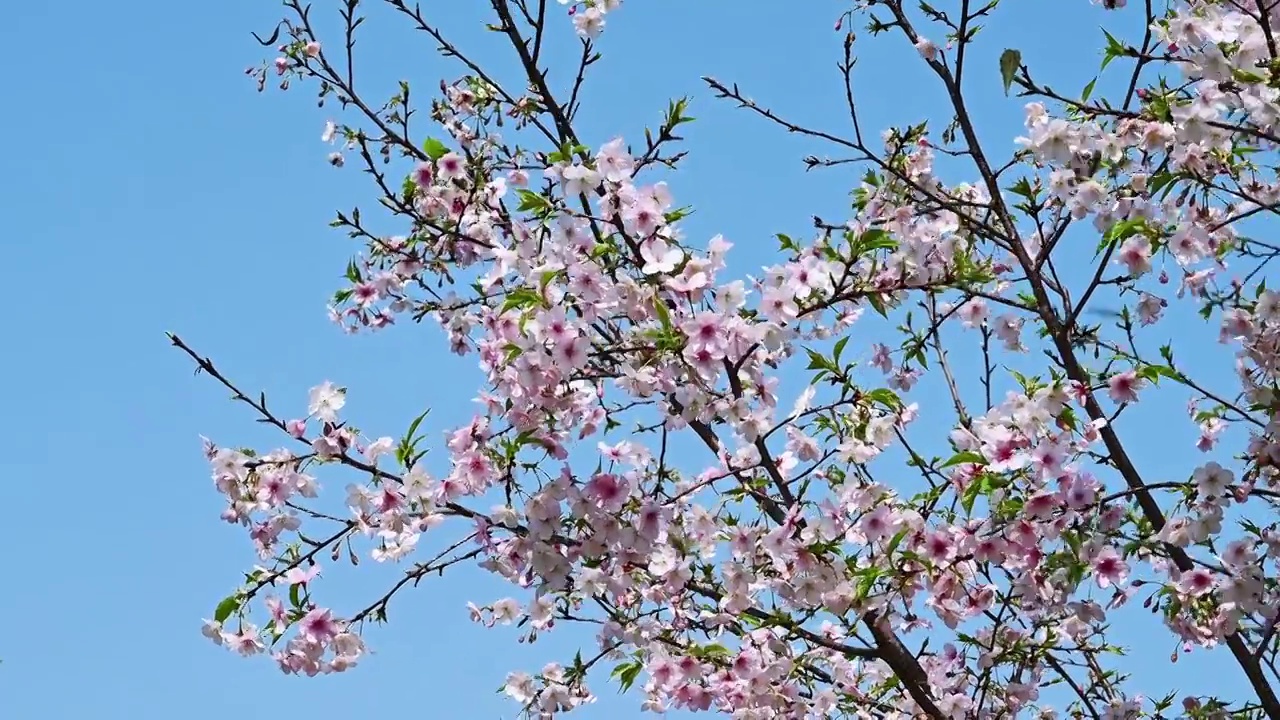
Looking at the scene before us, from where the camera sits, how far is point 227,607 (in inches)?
161

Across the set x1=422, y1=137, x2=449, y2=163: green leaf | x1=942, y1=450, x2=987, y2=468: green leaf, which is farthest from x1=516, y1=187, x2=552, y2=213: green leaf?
x1=942, y1=450, x2=987, y2=468: green leaf

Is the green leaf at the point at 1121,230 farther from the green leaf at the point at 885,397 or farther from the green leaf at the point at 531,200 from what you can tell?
the green leaf at the point at 531,200

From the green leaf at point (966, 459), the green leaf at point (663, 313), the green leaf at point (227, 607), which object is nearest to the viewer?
the green leaf at point (663, 313)

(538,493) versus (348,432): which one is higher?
(348,432)

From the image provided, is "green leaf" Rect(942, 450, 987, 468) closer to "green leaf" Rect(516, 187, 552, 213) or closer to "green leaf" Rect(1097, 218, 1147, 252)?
"green leaf" Rect(1097, 218, 1147, 252)

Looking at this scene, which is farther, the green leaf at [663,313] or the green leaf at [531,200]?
the green leaf at [531,200]

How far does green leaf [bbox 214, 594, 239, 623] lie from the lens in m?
4.09

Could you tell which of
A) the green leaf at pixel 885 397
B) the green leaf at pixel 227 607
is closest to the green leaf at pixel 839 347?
the green leaf at pixel 885 397

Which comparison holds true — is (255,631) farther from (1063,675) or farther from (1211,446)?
(1211,446)

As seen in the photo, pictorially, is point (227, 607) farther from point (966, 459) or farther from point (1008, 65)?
point (1008, 65)

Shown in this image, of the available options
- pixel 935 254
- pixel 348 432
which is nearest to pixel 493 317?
pixel 348 432

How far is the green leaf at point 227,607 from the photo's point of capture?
4086 mm

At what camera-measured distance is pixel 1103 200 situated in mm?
4469

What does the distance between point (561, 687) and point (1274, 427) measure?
2684 mm
